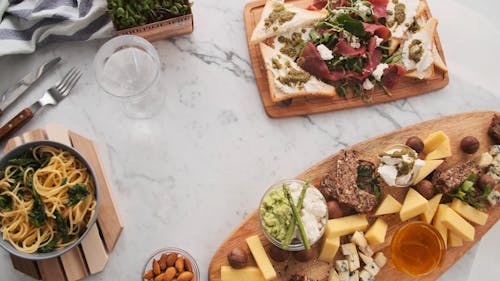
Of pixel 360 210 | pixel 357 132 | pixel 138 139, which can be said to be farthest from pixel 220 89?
pixel 360 210

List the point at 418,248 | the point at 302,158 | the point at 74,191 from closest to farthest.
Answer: the point at 74,191, the point at 418,248, the point at 302,158

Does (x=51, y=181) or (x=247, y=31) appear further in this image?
(x=247, y=31)

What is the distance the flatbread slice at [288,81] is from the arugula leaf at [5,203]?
119cm

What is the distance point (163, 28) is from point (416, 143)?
123cm

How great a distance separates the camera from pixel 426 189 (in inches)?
107

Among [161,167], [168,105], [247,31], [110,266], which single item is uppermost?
[247,31]

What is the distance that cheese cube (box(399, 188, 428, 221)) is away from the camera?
2662 millimetres

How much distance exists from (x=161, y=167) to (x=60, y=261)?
589mm

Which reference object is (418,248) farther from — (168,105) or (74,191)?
(74,191)

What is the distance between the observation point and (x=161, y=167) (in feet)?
9.12

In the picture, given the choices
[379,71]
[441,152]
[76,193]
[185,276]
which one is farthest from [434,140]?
[76,193]

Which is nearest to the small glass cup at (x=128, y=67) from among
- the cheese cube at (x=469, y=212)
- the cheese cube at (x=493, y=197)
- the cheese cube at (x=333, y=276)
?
the cheese cube at (x=333, y=276)

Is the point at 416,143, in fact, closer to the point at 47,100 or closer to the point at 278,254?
the point at 278,254

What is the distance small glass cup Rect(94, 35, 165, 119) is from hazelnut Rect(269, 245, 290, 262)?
0.85 metres
